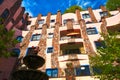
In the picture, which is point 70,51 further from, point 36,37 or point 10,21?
point 10,21

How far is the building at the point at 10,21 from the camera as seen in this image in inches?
1117

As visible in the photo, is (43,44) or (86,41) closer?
(86,41)

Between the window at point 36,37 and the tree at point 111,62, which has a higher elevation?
the window at point 36,37

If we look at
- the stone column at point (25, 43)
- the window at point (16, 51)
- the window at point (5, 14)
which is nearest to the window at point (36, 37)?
the stone column at point (25, 43)

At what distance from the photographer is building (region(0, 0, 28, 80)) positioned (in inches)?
1117

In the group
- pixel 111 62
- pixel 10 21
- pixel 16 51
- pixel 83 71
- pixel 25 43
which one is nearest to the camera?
pixel 111 62

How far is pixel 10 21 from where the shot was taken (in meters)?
37.3

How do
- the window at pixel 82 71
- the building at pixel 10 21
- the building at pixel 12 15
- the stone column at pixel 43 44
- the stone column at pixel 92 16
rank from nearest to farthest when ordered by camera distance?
the window at pixel 82 71, the building at pixel 10 21, the stone column at pixel 43 44, the building at pixel 12 15, the stone column at pixel 92 16

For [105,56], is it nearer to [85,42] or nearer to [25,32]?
[85,42]

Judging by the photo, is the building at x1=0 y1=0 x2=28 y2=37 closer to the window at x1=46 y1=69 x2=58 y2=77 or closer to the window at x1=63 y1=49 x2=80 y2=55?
the window at x1=63 y1=49 x2=80 y2=55

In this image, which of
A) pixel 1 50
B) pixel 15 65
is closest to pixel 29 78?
pixel 1 50

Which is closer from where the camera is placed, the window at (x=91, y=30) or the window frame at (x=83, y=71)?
the window frame at (x=83, y=71)

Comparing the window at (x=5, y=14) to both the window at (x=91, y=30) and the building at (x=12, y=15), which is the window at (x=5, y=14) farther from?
the window at (x=91, y=30)

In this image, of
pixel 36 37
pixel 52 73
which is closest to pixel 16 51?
pixel 36 37
